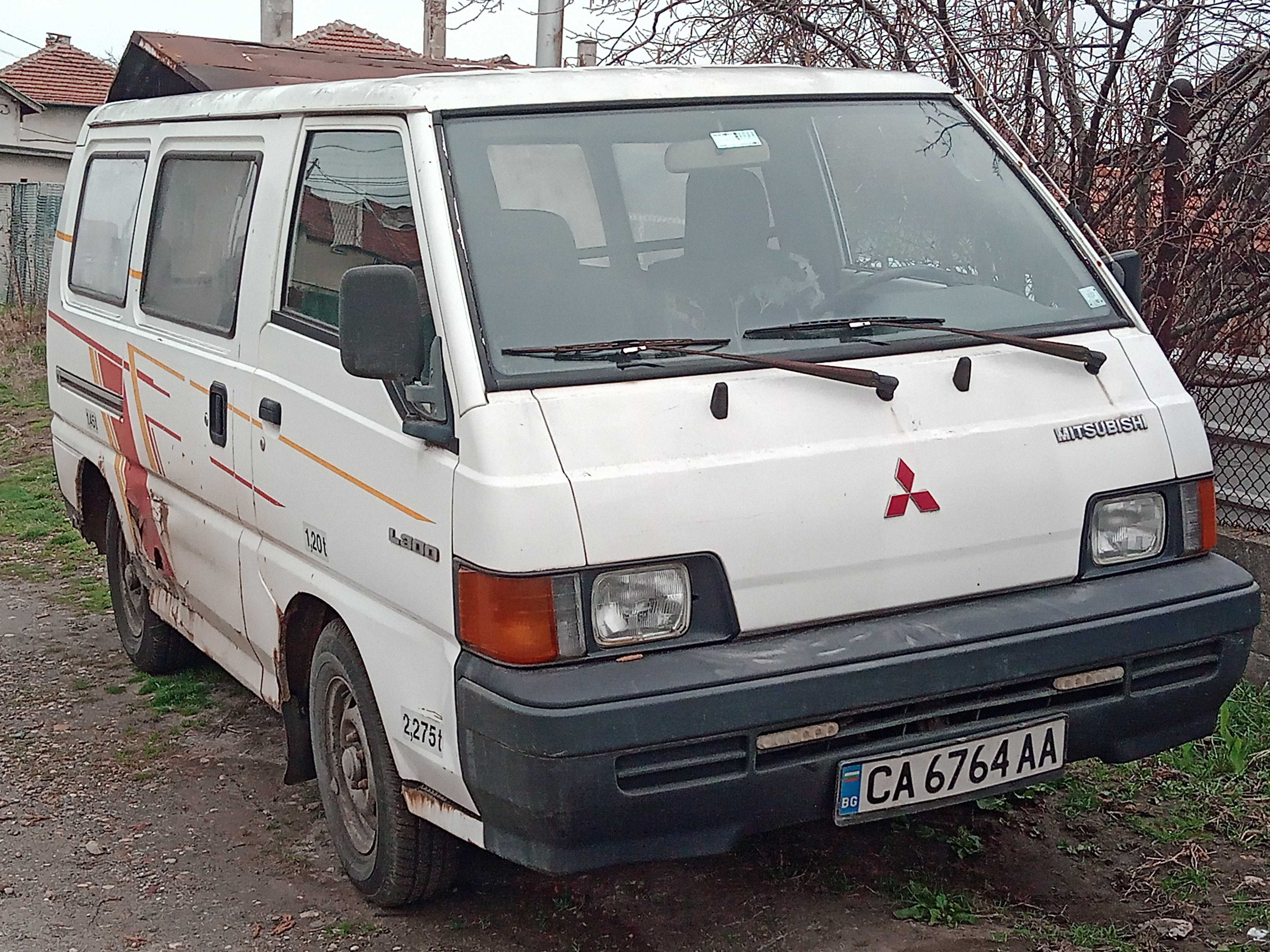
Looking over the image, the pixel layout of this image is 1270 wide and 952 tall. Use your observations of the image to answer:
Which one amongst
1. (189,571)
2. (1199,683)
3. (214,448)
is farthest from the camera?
(189,571)

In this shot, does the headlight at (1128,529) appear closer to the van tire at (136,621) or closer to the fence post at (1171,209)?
the fence post at (1171,209)

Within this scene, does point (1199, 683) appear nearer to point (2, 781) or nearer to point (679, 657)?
point (679, 657)

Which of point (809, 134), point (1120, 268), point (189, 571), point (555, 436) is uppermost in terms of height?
point (809, 134)

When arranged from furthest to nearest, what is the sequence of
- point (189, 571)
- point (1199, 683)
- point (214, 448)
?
point (189, 571)
point (214, 448)
point (1199, 683)

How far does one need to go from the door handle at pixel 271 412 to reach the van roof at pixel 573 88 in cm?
81

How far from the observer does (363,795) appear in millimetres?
3973

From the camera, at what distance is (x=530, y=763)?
297 cm

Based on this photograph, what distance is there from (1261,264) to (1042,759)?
8.85 feet

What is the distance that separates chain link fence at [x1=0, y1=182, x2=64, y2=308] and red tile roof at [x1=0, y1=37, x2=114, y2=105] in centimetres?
2151

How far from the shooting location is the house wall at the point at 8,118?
39.7 metres

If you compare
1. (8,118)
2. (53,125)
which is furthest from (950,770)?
(53,125)

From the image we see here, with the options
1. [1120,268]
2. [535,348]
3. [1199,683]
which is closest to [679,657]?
[535,348]

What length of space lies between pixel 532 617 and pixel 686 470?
458 millimetres

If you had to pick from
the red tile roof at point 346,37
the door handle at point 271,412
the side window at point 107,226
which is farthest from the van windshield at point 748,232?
the red tile roof at point 346,37
